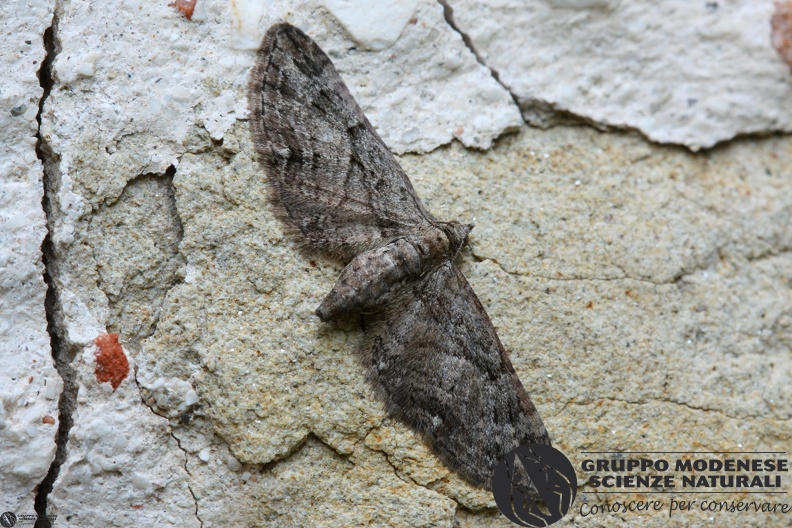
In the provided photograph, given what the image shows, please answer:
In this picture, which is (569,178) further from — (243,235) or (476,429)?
(243,235)

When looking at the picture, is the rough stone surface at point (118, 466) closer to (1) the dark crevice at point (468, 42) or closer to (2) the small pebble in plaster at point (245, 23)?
(2) the small pebble in plaster at point (245, 23)

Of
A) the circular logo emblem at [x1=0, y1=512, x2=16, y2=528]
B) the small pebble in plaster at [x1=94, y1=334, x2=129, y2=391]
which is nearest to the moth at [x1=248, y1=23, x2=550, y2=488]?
the small pebble in plaster at [x1=94, y1=334, x2=129, y2=391]

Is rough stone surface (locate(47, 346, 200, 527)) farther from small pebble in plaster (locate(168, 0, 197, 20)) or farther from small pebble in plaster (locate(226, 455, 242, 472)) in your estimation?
small pebble in plaster (locate(168, 0, 197, 20))

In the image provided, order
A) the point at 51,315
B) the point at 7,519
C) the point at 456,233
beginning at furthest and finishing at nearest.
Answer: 1. the point at 456,233
2. the point at 51,315
3. the point at 7,519

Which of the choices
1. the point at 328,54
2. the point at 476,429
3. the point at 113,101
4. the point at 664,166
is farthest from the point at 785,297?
the point at 113,101

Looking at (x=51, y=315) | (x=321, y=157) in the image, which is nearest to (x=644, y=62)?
(x=321, y=157)

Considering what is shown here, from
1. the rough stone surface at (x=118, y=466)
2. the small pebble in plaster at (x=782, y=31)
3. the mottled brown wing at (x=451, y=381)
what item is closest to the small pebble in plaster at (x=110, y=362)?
the rough stone surface at (x=118, y=466)

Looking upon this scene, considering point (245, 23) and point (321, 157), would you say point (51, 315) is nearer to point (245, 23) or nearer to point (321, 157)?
point (321, 157)
